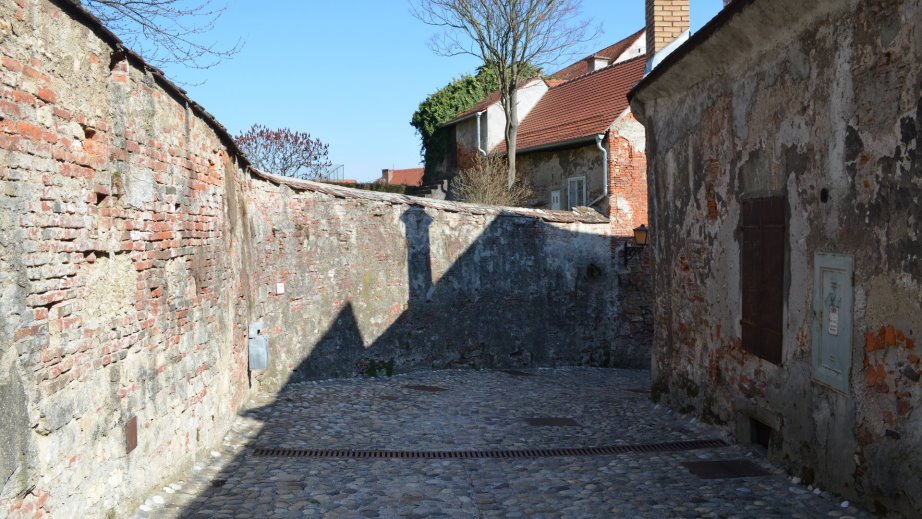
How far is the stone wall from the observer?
13.1ft

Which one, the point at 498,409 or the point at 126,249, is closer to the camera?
the point at 126,249

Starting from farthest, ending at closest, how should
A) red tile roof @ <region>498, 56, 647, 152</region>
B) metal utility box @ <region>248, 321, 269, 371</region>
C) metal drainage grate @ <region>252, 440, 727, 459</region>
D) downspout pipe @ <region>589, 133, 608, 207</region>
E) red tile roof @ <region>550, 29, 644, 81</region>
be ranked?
red tile roof @ <region>550, 29, 644, 81</region>
red tile roof @ <region>498, 56, 647, 152</region>
downspout pipe @ <region>589, 133, 608, 207</region>
metal utility box @ <region>248, 321, 269, 371</region>
metal drainage grate @ <region>252, 440, 727, 459</region>

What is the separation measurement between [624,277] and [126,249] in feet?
40.6

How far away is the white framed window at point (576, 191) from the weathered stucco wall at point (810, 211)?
376 inches

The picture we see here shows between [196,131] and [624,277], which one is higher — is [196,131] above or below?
above

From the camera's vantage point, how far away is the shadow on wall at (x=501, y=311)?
44.4 feet

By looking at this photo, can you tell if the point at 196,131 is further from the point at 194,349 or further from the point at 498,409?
the point at 498,409

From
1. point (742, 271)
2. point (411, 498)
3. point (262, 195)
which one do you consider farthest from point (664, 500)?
point (262, 195)

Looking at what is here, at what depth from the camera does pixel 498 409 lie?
1043 cm

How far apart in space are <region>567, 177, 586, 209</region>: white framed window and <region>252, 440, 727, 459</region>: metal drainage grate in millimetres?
11490

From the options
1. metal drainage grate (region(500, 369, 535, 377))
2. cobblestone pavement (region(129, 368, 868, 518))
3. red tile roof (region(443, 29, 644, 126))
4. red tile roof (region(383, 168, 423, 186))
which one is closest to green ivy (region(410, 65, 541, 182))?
red tile roof (region(443, 29, 644, 126))

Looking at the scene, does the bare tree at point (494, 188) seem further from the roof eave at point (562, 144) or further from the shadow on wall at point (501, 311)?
the shadow on wall at point (501, 311)

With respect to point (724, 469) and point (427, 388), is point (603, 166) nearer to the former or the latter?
point (427, 388)

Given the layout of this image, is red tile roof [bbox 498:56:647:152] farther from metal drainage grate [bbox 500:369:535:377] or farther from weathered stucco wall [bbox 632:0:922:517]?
weathered stucco wall [bbox 632:0:922:517]
